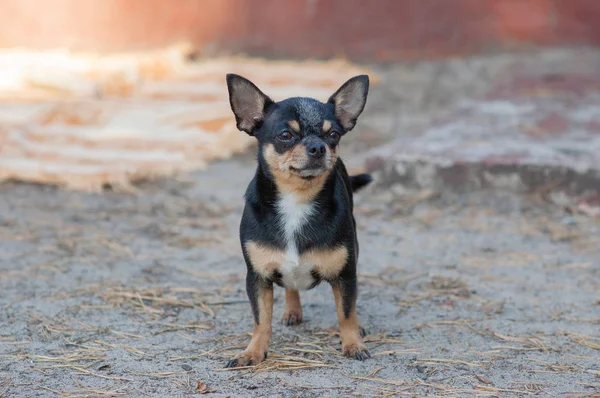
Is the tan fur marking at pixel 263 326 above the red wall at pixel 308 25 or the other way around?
the other way around

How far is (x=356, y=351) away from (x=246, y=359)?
0.45 metres

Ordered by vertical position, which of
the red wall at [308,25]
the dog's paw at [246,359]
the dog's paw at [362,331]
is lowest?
the dog's paw at [246,359]

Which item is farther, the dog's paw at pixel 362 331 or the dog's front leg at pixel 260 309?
the dog's paw at pixel 362 331

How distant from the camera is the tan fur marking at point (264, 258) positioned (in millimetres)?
3219

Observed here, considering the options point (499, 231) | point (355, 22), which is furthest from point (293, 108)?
point (355, 22)

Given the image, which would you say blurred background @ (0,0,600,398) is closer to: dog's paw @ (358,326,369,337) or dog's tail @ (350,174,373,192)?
dog's paw @ (358,326,369,337)

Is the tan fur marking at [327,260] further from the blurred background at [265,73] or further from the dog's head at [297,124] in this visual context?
the blurred background at [265,73]

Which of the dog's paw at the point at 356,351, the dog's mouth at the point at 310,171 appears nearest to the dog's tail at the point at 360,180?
the dog's mouth at the point at 310,171

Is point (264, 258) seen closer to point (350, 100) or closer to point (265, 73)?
point (350, 100)

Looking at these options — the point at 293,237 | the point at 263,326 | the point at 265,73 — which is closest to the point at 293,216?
the point at 293,237

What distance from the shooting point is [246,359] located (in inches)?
126

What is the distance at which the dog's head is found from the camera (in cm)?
314

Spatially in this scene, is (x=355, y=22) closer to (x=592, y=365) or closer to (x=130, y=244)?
(x=130, y=244)

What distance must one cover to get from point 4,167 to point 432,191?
10.5ft
